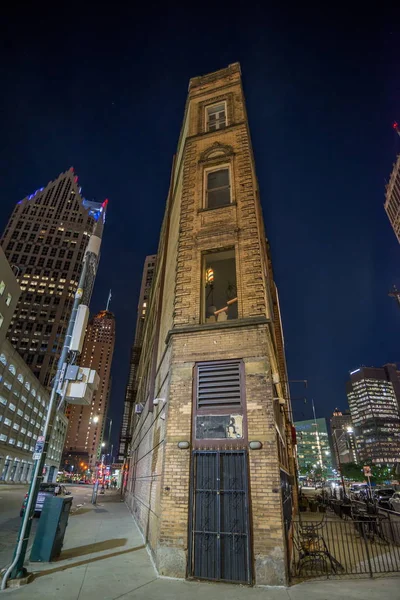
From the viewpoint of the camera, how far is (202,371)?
864 centimetres

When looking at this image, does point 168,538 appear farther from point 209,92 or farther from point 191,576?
point 209,92

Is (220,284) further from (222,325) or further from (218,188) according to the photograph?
(222,325)

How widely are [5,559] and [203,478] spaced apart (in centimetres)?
497

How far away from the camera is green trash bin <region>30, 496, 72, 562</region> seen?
287 inches

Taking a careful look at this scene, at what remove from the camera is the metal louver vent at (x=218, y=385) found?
812 centimetres

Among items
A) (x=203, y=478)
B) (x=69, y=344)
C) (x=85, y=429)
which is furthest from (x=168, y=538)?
(x=85, y=429)

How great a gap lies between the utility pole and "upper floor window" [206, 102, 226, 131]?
8.34 m

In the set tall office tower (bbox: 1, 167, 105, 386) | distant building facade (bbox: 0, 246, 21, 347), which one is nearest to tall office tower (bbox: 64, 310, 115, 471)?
tall office tower (bbox: 1, 167, 105, 386)

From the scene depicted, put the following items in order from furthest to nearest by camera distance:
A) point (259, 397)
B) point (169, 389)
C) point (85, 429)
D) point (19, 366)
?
1. point (85, 429)
2. point (19, 366)
3. point (169, 389)
4. point (259, 397)

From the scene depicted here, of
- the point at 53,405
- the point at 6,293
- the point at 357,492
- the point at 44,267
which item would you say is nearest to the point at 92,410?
the point at 44,267

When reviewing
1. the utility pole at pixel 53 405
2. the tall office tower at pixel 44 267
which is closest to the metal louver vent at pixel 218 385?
the utility pole at pixel 53 405

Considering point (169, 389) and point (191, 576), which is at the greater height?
point (169, 389)

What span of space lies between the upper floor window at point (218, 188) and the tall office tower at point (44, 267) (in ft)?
340

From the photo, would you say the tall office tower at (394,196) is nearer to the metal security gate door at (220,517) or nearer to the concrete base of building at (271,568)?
the metal security gate door at (220,517)
